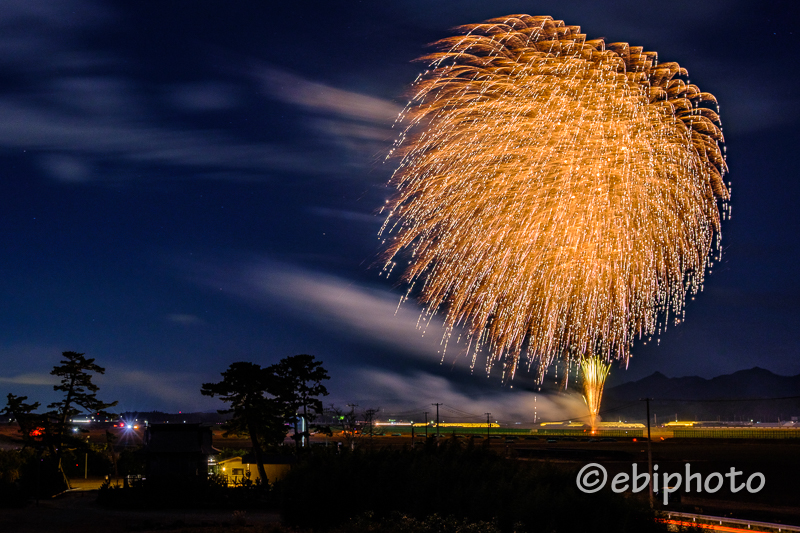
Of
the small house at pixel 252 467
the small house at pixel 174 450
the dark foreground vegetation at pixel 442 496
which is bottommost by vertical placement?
the small house at pixel 252 467

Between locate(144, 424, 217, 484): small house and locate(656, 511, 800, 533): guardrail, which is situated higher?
locate(144, 424, 217, 484): small house

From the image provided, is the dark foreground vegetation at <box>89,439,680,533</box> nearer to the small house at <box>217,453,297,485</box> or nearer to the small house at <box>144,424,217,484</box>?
the small house at <box>217,453,297,485</box>

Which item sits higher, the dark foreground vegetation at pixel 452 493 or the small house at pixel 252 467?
the dark foreground vegetation at pixel 452 493

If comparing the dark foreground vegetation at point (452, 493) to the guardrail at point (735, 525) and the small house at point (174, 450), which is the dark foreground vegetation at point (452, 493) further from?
the small house at point (174, 450)

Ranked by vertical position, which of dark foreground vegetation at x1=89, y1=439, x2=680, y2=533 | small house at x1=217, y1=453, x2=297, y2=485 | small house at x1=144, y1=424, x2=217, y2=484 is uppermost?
dark foreground vegetation at x1=89, y1=439, x2=680, y2=533

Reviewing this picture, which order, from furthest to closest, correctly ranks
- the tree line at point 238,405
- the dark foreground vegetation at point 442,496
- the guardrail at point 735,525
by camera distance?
the tree line at point 238,405 < the guardrail at point 735,525 < the dark foreground vegetation at point 442,496

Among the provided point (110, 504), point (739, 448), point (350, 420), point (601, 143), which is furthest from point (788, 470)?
point (110, 504)

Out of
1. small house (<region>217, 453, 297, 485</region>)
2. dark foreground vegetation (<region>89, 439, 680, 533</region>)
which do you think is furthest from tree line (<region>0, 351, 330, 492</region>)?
dark foreground vegetation (<region>89, 439, 680, 533</region>)

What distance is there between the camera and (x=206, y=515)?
3456cm

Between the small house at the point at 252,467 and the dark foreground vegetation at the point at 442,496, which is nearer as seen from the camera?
the dark foreground vegetation at the point at 442,496

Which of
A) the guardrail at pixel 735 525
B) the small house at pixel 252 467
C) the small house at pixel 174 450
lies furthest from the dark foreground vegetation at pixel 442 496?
the small house at pixel 174 450

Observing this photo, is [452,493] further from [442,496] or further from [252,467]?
[252,467]

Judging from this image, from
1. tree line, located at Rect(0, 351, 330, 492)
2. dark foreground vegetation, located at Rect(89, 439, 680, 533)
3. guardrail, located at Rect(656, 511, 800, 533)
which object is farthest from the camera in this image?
tree line, located at Rect(0, 351, 330, 492)

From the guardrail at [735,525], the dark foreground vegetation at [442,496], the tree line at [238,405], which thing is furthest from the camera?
the tree line at [238,405]
